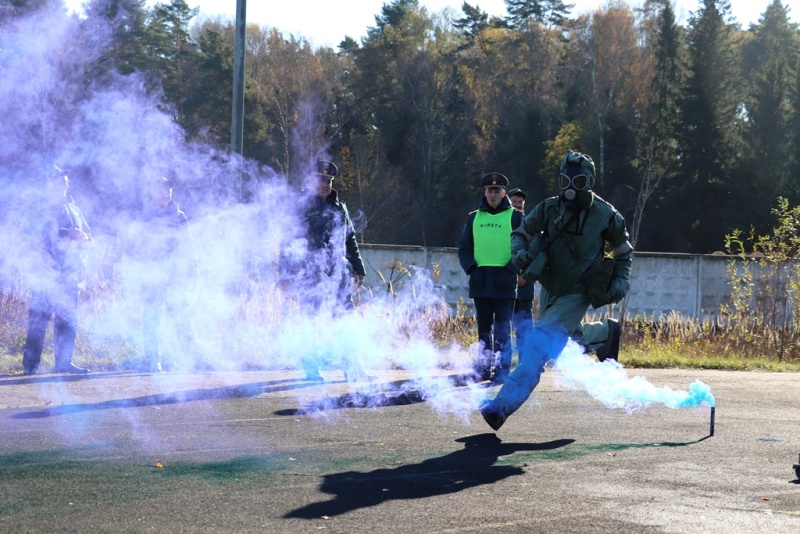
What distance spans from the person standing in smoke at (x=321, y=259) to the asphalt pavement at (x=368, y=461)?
83cm

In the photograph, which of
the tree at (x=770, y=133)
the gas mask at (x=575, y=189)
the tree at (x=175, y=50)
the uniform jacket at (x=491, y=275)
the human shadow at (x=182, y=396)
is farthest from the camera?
the tree at (x=770, y=133)

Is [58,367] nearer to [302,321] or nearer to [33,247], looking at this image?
[33,247]

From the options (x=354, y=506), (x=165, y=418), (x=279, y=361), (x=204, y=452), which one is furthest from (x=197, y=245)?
(x=354, y=506)

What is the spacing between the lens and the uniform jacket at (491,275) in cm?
1080

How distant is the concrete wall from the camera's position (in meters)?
24.2

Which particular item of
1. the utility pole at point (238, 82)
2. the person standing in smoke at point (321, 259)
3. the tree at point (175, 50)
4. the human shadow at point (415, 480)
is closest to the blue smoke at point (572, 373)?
the human shadow at point (415, 480)

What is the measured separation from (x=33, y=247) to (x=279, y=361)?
299 cm

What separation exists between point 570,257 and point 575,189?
537 mm

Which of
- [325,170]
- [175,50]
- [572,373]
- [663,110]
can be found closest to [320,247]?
[325,170]

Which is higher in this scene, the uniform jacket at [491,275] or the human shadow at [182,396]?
the uniform jacket at [491,275]

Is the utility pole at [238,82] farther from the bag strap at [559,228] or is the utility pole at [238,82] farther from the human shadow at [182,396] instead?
the bag strap at [559,228]

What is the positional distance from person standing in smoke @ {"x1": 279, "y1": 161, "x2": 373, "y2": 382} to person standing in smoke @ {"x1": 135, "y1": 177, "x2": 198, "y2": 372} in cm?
147

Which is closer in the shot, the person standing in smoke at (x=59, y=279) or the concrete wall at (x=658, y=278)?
the person standing in smoke at (x=59, y=279)

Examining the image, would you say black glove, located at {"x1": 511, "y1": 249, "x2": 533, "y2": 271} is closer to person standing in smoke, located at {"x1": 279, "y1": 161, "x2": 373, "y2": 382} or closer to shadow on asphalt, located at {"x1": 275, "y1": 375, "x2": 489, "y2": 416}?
shadow on asphalt, located at {"x1": 275, "y1": 375, "x2": 489, "y2": 416}
